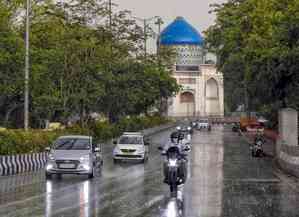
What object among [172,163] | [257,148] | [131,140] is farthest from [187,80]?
[172,163]

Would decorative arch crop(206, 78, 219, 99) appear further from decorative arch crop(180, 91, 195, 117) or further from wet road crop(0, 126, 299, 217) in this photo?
wet road crop(0, 126, 299, 217)

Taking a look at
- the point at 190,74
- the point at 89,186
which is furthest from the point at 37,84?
the point at 190,74

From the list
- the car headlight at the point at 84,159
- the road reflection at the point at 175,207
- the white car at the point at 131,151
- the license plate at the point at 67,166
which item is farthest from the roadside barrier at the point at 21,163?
the road reflection at the point at 175,207

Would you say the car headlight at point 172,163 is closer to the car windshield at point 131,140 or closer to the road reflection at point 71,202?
the road reflection at point 71,202

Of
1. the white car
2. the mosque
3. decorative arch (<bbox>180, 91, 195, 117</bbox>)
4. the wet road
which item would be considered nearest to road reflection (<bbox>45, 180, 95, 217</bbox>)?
the wet road

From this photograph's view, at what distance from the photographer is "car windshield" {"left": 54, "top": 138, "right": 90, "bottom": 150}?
29.9 meters

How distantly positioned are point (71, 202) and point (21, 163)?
1530 centimetres

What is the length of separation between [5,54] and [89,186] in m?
19.7

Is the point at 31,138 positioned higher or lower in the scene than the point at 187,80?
lower

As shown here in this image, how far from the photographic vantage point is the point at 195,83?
17275 centimetres

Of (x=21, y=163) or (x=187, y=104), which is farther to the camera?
(x=187, y=104)

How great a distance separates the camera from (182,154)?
2156cm

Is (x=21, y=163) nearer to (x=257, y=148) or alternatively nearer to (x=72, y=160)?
(x=72, y=160)

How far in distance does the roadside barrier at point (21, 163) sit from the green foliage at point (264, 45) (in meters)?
14.8
